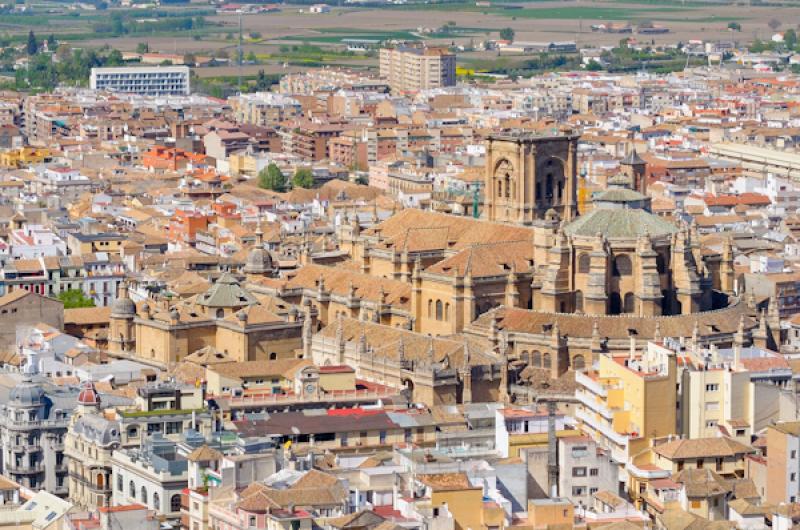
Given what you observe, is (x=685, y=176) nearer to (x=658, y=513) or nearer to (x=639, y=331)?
(x=639, y=331)

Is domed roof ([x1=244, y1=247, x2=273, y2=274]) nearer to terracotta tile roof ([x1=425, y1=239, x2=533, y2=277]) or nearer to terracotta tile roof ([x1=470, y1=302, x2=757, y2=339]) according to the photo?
terracotta tile roof ([x1=425, y1=239, x2=533, y2=277])

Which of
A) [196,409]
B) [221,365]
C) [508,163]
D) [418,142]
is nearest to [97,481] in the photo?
[196,409]

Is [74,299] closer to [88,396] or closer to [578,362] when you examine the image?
[578,362]

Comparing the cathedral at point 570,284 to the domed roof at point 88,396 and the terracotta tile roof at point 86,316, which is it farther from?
the domed roof at point 88,396

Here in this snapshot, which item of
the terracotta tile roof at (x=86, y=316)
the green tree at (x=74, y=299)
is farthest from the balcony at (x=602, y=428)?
the green tree at (x=74, y=299)

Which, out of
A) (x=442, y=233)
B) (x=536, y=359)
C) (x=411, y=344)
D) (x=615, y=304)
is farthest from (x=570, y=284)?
(x=442, y=233)
